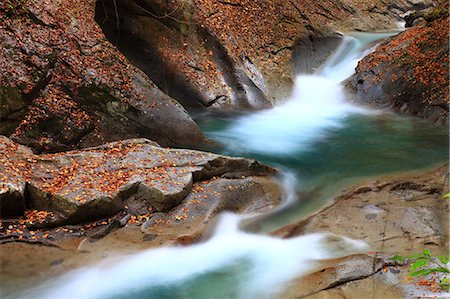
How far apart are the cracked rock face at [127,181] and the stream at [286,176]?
52 cm

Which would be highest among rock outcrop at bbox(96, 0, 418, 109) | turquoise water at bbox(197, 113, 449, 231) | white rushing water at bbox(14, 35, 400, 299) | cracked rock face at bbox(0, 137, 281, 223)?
rock outcrop at bbox(96, 0, 418, 109)

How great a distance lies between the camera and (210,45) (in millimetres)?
12242

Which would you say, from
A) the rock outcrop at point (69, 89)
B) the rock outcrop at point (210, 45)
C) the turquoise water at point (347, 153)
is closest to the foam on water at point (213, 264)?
the turquoise water at point (347, 153)

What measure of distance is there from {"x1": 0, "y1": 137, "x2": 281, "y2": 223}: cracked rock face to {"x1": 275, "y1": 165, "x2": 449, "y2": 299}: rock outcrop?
1.29 metres

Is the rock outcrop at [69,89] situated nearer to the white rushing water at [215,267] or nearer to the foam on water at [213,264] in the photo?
the white rushing water at [215,267]

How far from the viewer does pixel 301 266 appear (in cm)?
490

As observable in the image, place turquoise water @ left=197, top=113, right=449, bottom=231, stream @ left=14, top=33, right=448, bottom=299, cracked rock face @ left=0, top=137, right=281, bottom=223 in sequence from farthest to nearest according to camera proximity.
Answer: turquoise water @ left=197, top=113, right=449, bottom=231
cracked rock face @ left=0, top=137, right=281, bottom=223
stream @ left=14, top=33, right=448, bottom=299

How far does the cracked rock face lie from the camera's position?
5.57m

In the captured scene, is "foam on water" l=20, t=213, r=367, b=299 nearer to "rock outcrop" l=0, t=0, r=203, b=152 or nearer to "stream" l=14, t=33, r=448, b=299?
"stream" l=14, t=33, r=448, b=299

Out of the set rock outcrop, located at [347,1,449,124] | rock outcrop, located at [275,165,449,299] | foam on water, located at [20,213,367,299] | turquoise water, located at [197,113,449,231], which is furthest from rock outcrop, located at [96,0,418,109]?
foam on water, located at [20,213,367,299]

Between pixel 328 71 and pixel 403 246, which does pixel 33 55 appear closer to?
pixel 403 246

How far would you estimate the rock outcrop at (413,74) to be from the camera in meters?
10.8

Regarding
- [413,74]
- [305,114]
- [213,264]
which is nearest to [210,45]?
[305,114]

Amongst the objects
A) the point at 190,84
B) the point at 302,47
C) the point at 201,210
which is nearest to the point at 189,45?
the point at 190,84
